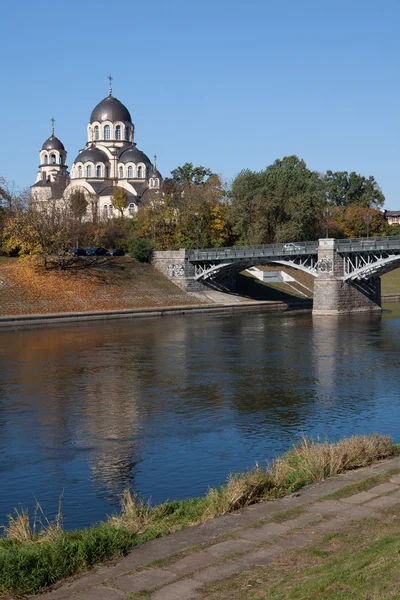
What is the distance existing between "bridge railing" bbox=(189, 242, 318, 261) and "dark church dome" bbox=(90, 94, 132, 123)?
56.7 meters

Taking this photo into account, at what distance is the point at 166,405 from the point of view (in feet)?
94.3

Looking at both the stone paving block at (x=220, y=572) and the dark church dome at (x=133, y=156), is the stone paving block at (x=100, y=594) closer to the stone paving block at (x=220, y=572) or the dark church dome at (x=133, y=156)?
the stone paving block at (x=220, y=572)

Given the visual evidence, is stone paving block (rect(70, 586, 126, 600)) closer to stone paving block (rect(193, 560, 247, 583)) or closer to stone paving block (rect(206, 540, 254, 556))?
stone paving block (rect(193, 560, 247, 583))

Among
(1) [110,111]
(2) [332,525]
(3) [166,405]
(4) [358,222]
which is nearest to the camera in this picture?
(2) [332,525]

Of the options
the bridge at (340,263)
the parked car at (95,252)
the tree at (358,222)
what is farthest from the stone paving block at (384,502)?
the tree at (358,222)

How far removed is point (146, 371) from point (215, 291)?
48759mm

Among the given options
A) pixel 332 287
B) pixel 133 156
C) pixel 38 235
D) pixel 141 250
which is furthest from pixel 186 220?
pixel 133 156

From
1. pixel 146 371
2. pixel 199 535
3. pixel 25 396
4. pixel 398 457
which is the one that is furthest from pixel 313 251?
pixel 199 535

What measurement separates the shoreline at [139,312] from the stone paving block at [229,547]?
50.1 m

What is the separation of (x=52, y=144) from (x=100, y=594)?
5563 inches

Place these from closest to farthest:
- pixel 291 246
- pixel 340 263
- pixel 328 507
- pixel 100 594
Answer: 1. pixel 100 594
2. pixel 328 507
3. pixel 340 263
4. pixel 291 246

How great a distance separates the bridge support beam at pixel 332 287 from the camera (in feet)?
231

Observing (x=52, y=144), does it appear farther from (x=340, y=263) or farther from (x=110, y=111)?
(x=340, y=263)

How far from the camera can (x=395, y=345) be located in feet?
151
